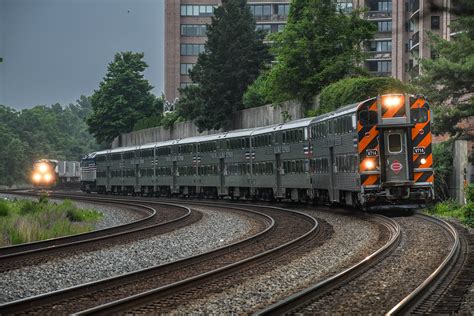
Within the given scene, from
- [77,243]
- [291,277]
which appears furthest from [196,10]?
[291,277]

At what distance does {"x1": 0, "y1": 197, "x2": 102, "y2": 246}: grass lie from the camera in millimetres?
20811

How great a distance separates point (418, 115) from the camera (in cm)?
2464

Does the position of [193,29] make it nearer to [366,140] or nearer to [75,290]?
[366,140]

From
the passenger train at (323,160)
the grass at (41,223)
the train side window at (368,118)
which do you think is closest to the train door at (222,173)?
the passenger train at (323,160)

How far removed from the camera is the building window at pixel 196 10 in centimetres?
11538

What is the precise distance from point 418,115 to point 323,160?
17.0 ft

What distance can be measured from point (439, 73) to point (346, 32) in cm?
1503

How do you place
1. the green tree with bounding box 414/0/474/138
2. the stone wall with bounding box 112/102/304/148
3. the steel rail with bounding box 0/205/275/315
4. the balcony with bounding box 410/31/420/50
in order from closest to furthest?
the steel rail with bounding box 0/205/275/315 → the green tree with bounding box 414/0/474/138 → the stone wall with bounding box 112/102/304/148 → the balcony with bounding box 410/31/420/50

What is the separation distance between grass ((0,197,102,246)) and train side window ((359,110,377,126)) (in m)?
8.71

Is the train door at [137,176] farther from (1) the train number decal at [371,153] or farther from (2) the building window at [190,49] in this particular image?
(2) the building window at [190,49]

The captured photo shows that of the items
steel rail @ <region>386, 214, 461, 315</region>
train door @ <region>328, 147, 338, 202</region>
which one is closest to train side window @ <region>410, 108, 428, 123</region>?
train door @ <region>328, 147, 338, 202</region>

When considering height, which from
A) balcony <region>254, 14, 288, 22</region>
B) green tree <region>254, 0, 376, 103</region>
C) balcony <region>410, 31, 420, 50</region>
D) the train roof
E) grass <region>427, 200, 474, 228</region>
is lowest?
grass <region>427, 200, 474, 228</region>

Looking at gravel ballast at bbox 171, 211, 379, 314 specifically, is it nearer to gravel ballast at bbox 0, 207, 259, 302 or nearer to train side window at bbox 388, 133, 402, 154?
gravel ballast at bbox 0, 207, 259, 302

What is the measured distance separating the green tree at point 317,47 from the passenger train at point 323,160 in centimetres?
780
